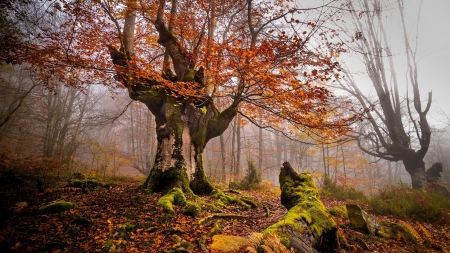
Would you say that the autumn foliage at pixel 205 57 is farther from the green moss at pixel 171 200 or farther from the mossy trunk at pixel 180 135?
the green moss at pixel 171 200

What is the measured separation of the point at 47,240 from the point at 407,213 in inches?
402

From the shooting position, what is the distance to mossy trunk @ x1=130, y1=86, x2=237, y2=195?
666cm

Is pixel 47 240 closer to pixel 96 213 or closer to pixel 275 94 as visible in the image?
pixel 96 213

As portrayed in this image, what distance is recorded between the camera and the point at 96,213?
4645 mm

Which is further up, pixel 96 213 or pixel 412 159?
pixel 412 159

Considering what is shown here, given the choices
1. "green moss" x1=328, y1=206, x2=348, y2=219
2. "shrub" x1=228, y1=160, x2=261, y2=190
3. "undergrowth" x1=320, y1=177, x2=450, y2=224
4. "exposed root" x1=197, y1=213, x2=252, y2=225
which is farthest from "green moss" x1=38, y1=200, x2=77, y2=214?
"undergrowth" x1=320, y1=177, x2=450, y2=224

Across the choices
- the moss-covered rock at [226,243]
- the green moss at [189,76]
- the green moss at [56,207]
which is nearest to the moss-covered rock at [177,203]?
the moss-covered rock at [226,243]

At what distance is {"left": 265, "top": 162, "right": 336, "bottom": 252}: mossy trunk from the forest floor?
0.34m

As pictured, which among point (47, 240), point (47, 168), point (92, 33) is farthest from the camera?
point (92, 33)

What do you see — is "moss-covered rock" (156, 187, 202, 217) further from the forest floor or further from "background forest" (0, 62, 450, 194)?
"background forest" (0, 62, 450, 194)

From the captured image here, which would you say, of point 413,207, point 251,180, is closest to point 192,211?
point 251,180

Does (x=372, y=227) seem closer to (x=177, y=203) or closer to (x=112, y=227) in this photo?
(x=177, y=203)

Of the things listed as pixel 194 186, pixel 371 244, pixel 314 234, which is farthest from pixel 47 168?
pixel 371 244

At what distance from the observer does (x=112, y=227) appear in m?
4.00
